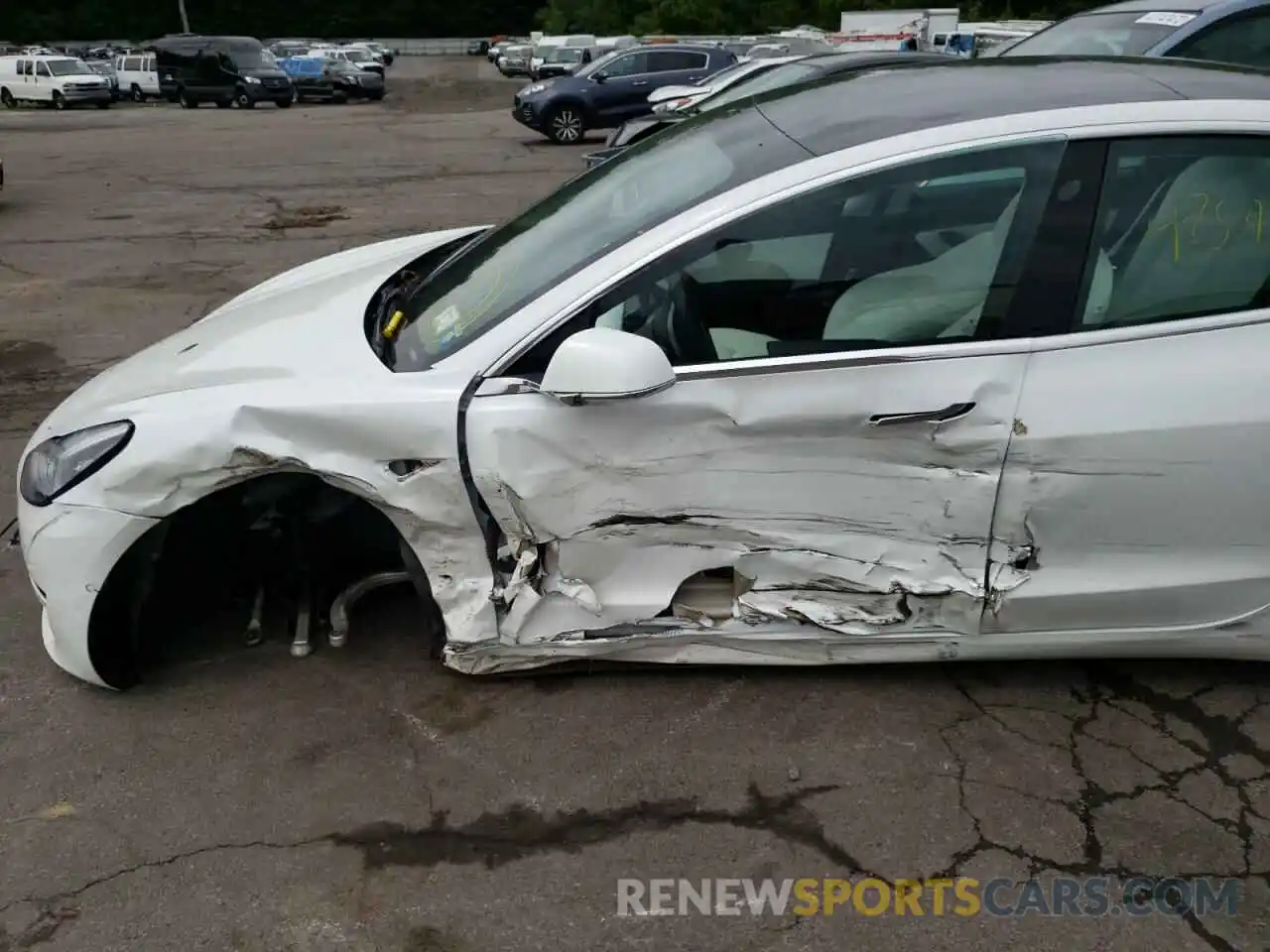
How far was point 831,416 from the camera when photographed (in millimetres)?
2453

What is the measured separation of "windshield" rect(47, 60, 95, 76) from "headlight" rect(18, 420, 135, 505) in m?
32.1

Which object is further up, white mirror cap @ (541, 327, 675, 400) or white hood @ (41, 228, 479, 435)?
white mirror cap @ (541, 327, 675, 400)

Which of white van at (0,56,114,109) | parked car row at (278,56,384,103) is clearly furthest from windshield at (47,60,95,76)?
parked car row at (278,56,384,103)

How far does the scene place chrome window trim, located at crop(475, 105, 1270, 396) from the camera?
8.00 feet

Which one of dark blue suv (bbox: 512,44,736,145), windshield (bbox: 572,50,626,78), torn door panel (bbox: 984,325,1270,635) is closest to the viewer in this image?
torn door panel (bbox: 984,325,1270,635)

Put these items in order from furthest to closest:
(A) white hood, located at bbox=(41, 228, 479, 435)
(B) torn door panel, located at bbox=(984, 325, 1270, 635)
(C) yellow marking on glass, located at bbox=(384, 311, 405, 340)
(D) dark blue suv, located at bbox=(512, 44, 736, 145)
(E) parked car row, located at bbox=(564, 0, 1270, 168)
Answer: (D) dark blue suv, located at bbox=(512, 44, 736, 145)
(E) parked car row, located at bbox=(564, 0, 1270, 168)
(C) yellow marking on glass, located at bbox=(384, 311, 405, 340)
(A) white hood, located at bbox=(41, 228, 479, 435)
(B) torn door panel, located at bbox=(984, 325, 1270, 635)

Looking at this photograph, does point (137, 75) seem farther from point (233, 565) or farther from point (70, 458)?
point (70, 458)

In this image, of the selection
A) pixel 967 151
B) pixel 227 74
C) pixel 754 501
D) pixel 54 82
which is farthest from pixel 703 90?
pixel 54 82

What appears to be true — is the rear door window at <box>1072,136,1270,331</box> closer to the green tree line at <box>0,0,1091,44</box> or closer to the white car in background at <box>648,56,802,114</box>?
the white car in background at <box>648,56,802,114</box>

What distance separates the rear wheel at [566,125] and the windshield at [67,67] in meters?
19.0

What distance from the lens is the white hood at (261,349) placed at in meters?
2.66

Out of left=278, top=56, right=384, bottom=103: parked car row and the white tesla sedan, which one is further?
left=278, top=56, right=384, bottom=103: parked car row

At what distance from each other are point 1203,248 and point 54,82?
1308 inches

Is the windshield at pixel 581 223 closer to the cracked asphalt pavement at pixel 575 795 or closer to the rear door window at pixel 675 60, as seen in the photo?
the cracked asphalt pavement at pixel 575 795
